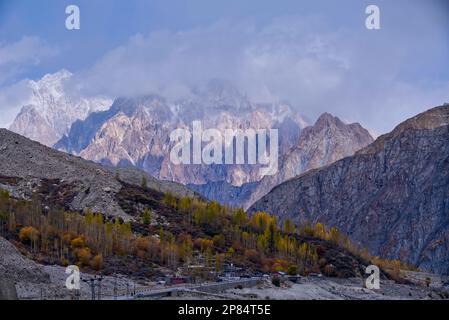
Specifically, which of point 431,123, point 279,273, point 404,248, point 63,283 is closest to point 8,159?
point 279,273

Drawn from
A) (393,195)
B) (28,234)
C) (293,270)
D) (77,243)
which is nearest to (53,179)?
(28,234)

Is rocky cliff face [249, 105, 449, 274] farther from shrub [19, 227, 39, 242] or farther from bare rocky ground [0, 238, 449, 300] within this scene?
shrub [19, 227, 39, 242]

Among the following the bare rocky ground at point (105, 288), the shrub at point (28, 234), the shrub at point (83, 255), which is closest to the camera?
the bare rocky ground at point (105, 288)

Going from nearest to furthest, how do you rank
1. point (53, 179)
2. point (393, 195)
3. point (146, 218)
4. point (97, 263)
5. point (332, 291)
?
point (97, 263)
point (332, 291)
point (146, 218)
point (53, 179)
point (393, 195)

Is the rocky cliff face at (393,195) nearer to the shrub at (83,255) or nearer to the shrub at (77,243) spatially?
the shrub at (77,243)

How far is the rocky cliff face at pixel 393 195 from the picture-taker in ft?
356

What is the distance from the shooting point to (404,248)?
4289 inches

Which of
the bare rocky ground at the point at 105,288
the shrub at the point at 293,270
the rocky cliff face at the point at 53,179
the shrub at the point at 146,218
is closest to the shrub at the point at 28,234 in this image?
the bare rocky ground at the point at 105,288

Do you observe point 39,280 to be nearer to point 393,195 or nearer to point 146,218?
point 146,218

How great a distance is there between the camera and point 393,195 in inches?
4865

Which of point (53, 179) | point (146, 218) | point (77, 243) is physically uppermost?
point (53, 179)
